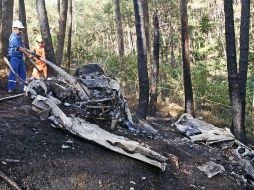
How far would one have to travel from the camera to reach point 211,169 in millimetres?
7258

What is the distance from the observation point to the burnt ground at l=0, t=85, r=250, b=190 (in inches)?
203

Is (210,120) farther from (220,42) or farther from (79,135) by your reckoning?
(220,42)

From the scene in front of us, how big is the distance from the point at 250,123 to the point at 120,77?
614 cm

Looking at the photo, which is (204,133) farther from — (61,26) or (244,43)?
(61,26)

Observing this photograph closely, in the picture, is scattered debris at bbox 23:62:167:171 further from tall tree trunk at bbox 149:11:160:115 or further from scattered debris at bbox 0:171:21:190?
tall tree trunk at bbox 149:11:160:115

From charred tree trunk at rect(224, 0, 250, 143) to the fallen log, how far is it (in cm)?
A: 467

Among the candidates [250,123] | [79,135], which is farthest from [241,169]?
[250,123]

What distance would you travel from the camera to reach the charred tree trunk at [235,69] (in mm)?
10305

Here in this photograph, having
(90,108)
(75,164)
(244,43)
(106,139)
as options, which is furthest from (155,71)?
(75,164)

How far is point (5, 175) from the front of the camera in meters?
4.79

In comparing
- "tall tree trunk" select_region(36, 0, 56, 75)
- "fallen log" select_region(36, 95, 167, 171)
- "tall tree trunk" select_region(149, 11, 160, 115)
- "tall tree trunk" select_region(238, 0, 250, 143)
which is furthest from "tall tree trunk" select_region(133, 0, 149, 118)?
"fallen log" select_region(36, 95, 167, 171)

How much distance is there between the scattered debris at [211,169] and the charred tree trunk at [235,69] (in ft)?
11.1

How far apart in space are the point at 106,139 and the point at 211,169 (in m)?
2.05

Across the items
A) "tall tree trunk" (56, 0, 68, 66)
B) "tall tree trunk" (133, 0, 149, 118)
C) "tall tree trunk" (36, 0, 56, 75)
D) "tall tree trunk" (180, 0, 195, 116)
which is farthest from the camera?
"tall tree trunk" (56, 0, 68, 66)
